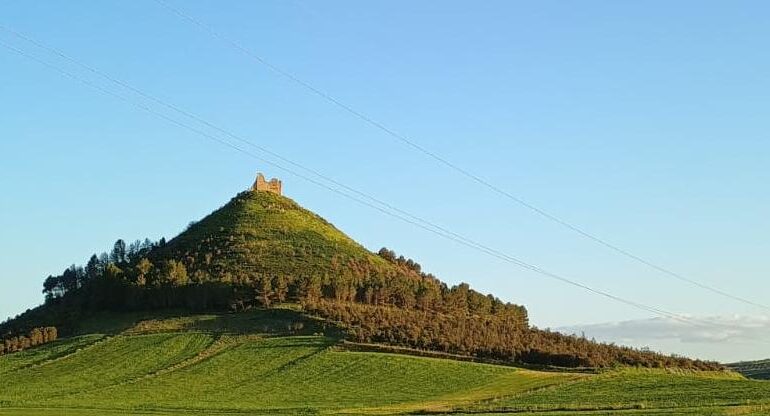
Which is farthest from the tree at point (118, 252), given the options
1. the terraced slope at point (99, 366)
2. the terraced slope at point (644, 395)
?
the terraced slope at point (644, 395)

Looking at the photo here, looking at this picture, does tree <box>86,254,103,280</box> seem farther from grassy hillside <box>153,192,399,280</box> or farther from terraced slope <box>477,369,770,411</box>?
terraced slope <box>477,369,770,411</box>

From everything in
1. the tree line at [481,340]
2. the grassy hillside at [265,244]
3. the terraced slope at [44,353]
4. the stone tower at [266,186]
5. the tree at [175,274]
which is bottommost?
the terraced slope at [44,353]

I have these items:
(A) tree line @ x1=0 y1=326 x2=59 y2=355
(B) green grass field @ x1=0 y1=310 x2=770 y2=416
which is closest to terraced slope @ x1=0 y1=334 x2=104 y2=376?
(B) green grass field @ x1=0 y1=310 x2=770 y2=416

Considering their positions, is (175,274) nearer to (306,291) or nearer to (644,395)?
(306,291)

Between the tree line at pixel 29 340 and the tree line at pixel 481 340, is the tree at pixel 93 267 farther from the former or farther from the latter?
the tree line at pixel 481 340

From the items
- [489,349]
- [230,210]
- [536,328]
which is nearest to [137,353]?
[489,349]

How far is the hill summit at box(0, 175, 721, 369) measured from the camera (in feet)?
322

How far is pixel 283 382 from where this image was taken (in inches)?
3248

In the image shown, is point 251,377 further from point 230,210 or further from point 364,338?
point 230,210

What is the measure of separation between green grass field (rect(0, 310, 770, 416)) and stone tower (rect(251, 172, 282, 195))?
2480 inches

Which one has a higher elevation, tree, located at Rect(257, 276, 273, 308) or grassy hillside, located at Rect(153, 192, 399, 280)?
grassy hillside, located at Rect(153, 192, 399, 280)

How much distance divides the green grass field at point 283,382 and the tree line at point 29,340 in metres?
3.24

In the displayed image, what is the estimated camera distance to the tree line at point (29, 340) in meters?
111

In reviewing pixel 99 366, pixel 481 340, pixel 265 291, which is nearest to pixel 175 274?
pixel 265 291
